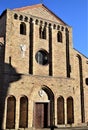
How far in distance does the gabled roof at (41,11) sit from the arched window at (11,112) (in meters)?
7.74

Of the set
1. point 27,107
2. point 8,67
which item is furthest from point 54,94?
point 8,67

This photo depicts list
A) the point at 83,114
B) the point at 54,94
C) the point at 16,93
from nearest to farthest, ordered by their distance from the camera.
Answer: the point at 16,93 < the point at 54,94 < the point at 83,114

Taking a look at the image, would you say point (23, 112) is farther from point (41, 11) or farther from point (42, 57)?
point (41, 11)

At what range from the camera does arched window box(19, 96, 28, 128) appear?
18.8 m

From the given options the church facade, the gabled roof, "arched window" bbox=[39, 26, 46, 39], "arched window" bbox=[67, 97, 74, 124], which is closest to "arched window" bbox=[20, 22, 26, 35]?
the church facade

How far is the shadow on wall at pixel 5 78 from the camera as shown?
18.1m

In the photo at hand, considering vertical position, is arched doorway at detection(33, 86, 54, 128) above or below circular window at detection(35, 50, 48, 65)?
below

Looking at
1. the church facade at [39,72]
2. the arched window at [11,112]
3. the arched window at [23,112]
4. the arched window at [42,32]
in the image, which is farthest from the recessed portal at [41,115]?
the arched window at [42,32]

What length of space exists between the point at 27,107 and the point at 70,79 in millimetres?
5107

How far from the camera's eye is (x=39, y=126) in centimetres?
1973

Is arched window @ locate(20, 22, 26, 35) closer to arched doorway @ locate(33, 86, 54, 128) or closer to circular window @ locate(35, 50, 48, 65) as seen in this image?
circular window @ locate(35, 50, 48, 65)

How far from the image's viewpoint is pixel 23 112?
747 inches

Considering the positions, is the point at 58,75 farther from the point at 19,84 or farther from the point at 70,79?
the point at 19,84

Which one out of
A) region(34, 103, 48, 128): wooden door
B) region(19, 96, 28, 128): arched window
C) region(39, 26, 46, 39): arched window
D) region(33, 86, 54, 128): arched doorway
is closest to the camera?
region(19, 96, 28, 128): arched window
